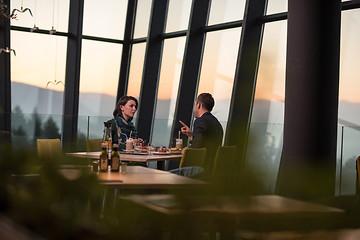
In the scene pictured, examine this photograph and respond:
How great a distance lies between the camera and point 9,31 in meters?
8.30

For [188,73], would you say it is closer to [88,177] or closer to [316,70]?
[316,70]

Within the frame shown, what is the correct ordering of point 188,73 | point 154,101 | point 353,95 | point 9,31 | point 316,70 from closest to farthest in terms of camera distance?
point 316,70, point 353,95, point 188,73, point 9,31, point 154,101

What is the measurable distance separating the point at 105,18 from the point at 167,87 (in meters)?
2.03

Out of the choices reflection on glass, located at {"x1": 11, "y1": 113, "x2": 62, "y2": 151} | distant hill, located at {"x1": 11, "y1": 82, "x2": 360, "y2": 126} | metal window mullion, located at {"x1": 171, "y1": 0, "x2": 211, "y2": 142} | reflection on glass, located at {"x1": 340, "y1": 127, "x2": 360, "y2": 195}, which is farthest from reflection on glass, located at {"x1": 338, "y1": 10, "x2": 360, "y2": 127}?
reflection on glass, located at {"x1": 11, "y1": 113, "x2": 62, "y2": 151}

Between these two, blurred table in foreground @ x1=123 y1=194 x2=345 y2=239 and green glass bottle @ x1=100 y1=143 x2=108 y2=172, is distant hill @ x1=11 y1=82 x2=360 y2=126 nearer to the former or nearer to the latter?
green glass bottle @ x1=100 y1=143 x2=108 y2=172

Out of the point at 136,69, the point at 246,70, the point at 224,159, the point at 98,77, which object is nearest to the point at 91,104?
the point at 98,77

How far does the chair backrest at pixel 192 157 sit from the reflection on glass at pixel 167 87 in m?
3.27

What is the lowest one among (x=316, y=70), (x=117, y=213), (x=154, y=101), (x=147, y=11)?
(x=154, y=101)

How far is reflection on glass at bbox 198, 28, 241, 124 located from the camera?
7.23 metres

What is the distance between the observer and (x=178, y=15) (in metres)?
8.35

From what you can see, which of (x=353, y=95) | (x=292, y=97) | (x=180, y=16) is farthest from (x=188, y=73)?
(x=292, y=97)

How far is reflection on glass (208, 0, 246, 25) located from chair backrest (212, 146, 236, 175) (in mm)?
2805

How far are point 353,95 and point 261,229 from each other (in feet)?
18.4

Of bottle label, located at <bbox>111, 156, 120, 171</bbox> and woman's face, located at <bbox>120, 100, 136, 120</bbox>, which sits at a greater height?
woman's face, located at <bbox>120, 100, 136, 120</bbox>
